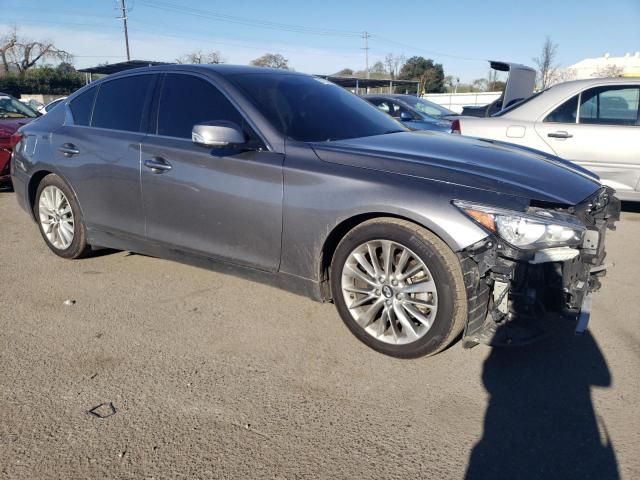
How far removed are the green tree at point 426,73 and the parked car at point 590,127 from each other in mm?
50147

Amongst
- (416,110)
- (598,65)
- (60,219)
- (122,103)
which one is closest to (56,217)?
(60,219)

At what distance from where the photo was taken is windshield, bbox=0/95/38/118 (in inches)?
338

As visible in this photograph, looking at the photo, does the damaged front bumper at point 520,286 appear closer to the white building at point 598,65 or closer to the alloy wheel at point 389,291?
the alloy wheel at point 389,291

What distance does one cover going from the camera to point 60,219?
185 inches

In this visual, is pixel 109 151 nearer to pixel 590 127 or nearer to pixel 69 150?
pixel 69 150

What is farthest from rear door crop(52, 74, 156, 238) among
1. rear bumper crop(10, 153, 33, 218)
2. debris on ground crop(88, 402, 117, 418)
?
debris on ground crop(88, 402, 117, 418)

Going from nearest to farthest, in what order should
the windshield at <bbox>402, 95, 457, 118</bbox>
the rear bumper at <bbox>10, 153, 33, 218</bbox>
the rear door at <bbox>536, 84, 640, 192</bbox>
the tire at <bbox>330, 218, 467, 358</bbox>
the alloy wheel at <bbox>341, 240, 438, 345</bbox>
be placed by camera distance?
the tire at <bbox>330, 218, 467, 358</bbox>
the alloy wheel at <bbox>341, 240, 438, 345</bbox>
the rear bumper at <bbox>10, 153, 33, 218</bbox>
the rear door at <bbox>536, 84, 640, 192</bbox>
the windshield at <bbox>402, 95, 457, 118</bbox>

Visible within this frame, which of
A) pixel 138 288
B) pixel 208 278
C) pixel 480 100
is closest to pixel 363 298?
pixel 208 278

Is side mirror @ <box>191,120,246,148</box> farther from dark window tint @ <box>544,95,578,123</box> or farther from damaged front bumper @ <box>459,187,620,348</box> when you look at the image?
dark window tint @ <box>544,95,578,123</box>

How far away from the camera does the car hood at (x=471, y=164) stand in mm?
2850

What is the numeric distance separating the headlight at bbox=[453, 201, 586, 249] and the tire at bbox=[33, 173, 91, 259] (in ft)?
10.8

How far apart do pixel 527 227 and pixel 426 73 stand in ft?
182

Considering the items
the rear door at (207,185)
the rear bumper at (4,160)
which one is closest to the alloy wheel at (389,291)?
the rear door at (207,185)

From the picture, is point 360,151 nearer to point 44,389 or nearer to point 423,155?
point 423,155
